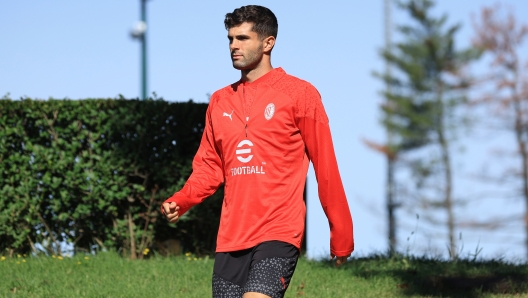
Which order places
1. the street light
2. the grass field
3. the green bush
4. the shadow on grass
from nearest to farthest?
1. the grass field
2. the shadow on grass
3. the green bush
4. the street light

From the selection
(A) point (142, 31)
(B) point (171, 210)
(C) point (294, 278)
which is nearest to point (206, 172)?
(B) point (171, 210)

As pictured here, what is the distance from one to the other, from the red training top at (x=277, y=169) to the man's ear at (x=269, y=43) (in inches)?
7.2

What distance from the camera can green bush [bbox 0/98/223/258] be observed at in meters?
9.23

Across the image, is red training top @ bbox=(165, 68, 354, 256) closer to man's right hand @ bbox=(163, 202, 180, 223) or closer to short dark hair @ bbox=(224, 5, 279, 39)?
man's right hand @ bbox=(163, 202, 180, 223)

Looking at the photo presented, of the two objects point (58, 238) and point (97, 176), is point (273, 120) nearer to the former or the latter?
point (97, 176)

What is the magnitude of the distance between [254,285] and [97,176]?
5.54 meters

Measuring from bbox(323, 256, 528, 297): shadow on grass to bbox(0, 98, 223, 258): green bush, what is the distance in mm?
2211

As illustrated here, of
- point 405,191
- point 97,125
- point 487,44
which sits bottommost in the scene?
point 405,191

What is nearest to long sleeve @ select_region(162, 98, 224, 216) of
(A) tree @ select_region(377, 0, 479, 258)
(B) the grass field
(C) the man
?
(C) the man

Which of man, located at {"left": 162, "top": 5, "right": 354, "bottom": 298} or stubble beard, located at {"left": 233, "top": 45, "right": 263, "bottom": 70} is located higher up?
stubble beard, located at {"left": 233, "top": 45, "right": 263, "bottom": 70}

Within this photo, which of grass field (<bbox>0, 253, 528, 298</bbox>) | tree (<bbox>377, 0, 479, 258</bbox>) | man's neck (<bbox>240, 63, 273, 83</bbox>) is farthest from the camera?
tree (<bbox>377, 0, 479, 258</bbox>)

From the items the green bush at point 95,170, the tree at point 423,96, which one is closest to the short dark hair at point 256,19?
the green bush at point 95,170

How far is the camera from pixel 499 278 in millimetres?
7812

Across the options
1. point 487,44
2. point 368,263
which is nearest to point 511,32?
point 487,44
